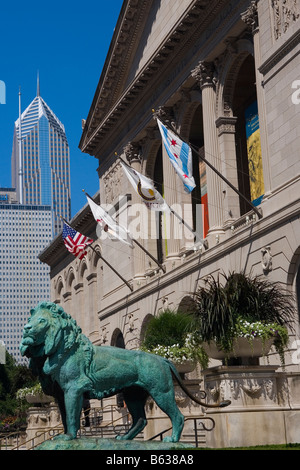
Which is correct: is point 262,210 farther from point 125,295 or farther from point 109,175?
point 109,175

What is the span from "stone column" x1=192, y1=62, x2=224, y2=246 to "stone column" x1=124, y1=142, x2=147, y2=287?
10.1 meters

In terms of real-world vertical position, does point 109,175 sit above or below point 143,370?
above

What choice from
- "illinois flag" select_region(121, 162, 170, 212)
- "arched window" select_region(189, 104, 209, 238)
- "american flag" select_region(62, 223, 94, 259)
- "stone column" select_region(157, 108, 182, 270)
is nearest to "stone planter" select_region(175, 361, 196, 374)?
"illinois flag" select_region(121, 162, 170, 212)

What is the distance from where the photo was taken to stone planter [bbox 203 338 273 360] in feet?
68.2

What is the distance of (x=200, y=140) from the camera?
46156 millimetres

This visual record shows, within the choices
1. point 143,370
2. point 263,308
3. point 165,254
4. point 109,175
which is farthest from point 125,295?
point 143,370

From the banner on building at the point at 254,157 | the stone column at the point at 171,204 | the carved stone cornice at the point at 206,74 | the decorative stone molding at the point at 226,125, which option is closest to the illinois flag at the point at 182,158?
the banner on building at the point at 254,157

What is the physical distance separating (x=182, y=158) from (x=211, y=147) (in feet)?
18.2

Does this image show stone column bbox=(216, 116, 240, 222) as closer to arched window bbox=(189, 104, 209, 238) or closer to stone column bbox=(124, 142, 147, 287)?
arched window bbox=(189, 104, 209, 238)

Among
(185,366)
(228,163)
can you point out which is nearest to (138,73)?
(228,163)

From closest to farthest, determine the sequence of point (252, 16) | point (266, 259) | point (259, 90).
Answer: point (266, 259)
point (259, 90)
point (252, 16)

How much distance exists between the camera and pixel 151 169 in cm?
4659

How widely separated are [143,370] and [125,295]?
34447 mm

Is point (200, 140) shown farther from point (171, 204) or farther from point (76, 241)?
point (76, 241)
